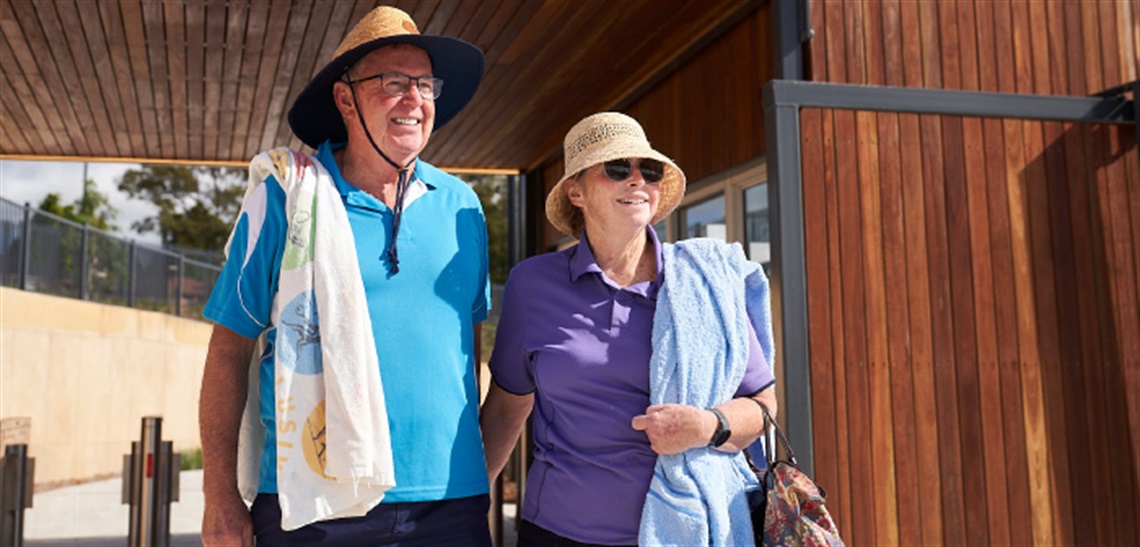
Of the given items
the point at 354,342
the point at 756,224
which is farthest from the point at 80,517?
the point at 354,342

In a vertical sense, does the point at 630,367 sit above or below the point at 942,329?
below

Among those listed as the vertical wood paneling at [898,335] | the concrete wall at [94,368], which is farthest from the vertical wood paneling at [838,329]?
the concrete wall at [94,368]

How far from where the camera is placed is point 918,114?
16.5 ft

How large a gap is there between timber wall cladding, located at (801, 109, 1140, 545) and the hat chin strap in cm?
284

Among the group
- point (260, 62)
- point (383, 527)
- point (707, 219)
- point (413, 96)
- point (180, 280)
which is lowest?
point (383, 527)

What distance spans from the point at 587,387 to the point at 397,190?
1.85 feet

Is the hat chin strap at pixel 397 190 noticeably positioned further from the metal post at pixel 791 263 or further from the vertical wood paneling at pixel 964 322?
the vertical wood paneling at pixel 964 322

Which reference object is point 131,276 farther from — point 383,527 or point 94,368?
point 383,527

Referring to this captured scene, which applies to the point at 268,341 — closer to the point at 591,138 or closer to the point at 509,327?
the point at 509,327

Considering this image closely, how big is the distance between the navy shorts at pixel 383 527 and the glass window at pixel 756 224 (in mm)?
3974

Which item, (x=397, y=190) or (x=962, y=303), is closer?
(x=397, y=190)

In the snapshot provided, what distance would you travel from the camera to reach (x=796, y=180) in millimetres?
4781

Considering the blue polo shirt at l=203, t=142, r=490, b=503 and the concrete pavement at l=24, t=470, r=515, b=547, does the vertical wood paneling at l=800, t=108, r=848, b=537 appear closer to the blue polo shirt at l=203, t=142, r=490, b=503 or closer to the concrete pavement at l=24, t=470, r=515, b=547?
the blue polo shirt at l=203, t=142, r=490, b=503

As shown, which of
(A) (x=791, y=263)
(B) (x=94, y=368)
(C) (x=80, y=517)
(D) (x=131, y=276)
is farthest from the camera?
(D) (x=131, y=276)
